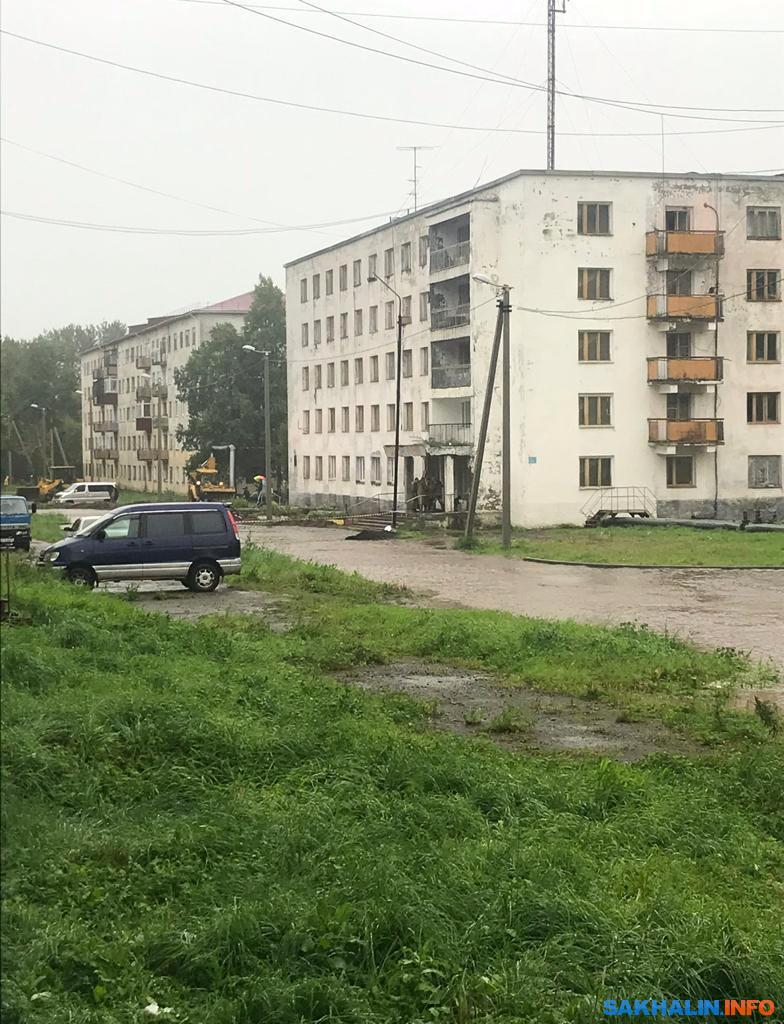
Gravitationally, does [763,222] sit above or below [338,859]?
above

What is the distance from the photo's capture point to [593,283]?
53.4 metres

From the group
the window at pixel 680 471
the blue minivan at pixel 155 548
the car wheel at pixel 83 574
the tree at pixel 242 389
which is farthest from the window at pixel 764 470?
the car wheel at pixel 83 574

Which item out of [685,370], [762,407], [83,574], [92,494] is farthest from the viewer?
[92,494]

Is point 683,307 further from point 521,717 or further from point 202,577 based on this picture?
point 521,717

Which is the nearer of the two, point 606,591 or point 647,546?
point 606,591

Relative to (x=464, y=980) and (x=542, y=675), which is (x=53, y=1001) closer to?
(x=464, y=980)

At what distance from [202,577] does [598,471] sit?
3051cm

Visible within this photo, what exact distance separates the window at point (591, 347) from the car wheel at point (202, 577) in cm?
3105

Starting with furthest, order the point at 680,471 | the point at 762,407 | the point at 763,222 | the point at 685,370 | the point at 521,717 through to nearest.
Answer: the point at 762,407
the point at 763,222
the point at 680,471
the point at 685,370
the point at 521,717

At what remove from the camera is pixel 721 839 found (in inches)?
318

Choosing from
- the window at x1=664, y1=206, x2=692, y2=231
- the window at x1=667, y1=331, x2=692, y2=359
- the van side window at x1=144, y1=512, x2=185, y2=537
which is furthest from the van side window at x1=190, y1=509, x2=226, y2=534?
the window at x1=664, y1=206, x2=692, y2=231

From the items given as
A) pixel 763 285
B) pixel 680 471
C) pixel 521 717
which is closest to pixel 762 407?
pixel 680 471

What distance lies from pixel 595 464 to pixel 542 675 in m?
39.4

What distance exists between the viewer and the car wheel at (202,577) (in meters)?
25.8
